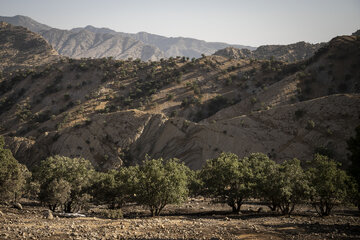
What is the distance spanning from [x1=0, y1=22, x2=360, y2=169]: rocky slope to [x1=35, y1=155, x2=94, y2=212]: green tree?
25606 mm

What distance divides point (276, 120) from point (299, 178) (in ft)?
93.9

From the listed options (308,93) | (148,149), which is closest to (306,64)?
(308,93)

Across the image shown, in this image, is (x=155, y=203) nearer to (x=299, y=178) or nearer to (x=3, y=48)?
(x=299, y=178)

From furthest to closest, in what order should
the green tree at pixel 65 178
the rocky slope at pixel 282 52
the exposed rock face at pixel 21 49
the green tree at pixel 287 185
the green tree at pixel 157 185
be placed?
the exposed rock face at pixel 21 49 < the rocky slope at pixel 282 52 < the green tree at pixel 65 178 < the green tree at pixel 157 185 < the green tree at pixel 287 185

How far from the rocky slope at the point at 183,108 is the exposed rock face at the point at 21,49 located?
136 feet

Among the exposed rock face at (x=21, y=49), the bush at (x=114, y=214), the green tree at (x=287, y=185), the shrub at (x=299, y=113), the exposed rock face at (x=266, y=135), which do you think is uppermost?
the exposed rock face at (x=21, y=49)

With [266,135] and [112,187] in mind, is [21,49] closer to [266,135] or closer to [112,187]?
Answer: [266,135]

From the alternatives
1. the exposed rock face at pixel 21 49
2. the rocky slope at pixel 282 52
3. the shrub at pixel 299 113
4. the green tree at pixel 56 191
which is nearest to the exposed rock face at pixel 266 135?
the shrub at pixel 299 113

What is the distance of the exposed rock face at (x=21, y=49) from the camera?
129250 millimetres

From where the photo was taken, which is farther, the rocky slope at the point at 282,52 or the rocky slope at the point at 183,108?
the rocky slope at the point at 282,52

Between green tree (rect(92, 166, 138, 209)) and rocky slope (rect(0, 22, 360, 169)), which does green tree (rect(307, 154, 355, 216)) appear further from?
rocky slope (rect(0, 22, 360, 169))

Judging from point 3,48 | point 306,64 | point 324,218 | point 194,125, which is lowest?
point 324,218

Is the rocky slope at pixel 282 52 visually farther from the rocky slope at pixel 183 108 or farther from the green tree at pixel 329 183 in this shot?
the green tree at pixel 329 183

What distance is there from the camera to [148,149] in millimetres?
53312
